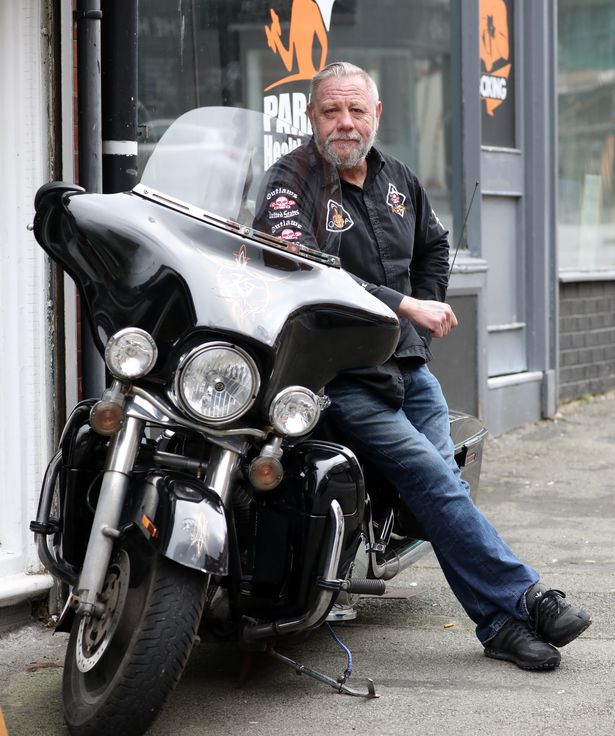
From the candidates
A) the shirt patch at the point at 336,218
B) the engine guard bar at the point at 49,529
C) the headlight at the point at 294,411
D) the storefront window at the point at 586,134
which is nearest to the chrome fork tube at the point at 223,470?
the headlight at the point at 294,411

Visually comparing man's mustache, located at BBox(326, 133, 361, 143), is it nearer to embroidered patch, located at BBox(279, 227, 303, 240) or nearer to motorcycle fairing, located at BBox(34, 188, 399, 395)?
embroidered patch, located at BBox(279, 227, 303, 240)

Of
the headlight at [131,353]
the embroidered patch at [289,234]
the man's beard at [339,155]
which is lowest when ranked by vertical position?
the headlight at [131,353]

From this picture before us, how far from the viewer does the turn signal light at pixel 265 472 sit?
10.9 ft

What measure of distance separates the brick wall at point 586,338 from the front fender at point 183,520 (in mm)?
6900

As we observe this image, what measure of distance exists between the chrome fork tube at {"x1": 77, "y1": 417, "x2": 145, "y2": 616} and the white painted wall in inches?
44.3

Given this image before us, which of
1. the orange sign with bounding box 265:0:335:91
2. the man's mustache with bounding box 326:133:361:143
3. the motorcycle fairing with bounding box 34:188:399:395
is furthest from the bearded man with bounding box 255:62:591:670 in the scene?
the orange sign with bounding box 265:0:335:91

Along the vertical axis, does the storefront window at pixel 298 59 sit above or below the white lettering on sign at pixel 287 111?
above

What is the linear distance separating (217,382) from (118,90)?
4.96ft

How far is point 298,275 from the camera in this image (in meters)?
3.39

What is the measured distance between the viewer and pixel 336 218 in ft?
13.1

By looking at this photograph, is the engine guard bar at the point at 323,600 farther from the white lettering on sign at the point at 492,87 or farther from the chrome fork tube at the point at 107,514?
the white lettering on sign at the point at 492,87

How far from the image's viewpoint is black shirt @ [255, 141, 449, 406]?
12.9ft

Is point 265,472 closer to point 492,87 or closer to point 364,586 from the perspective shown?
point 364,586

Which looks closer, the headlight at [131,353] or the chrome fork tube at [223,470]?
the headlight at [131,353]
